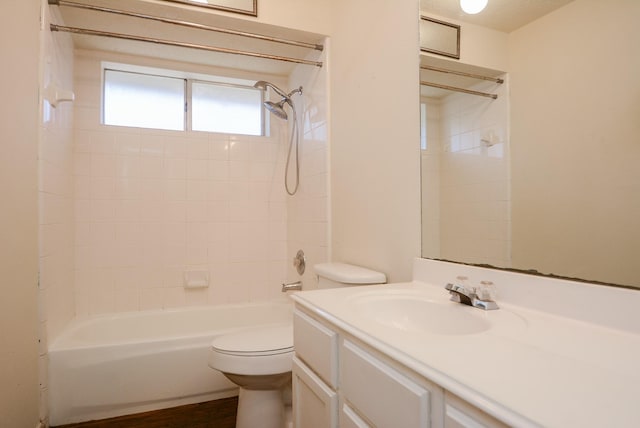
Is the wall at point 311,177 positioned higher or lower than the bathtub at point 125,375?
higher

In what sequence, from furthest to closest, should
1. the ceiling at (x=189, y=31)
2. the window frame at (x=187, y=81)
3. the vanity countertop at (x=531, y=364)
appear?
the window frame at (x=187, y=81), the ceiling at (x=189, y=31), the vanity countertop at (x=531, y=364)

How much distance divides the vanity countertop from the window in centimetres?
232

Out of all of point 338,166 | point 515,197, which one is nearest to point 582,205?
point 515,197

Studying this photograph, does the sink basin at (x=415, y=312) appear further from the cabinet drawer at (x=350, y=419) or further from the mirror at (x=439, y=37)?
the mirror at (x=439, y=37)

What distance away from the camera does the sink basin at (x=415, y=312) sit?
38.0 inches

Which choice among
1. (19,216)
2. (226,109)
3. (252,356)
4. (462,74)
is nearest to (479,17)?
(462,74)

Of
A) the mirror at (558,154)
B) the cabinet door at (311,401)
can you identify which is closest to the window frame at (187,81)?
the mirror at (558,154)

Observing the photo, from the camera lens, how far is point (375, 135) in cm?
164

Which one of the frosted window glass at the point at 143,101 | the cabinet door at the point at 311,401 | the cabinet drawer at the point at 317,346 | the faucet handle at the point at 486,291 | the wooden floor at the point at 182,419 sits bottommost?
the wooden floor at the point at 182,419

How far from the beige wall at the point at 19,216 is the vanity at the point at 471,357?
1304 millimetres

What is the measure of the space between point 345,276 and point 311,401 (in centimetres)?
61

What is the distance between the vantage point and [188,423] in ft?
Result: 5.80

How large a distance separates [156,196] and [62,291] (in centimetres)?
84

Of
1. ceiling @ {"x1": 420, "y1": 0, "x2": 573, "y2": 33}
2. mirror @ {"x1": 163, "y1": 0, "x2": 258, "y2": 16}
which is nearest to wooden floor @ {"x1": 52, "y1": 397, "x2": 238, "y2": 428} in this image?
ceiling @ {"x1": 420, "y1": 0, "x2": 573, "y2": 33}
